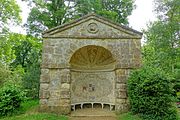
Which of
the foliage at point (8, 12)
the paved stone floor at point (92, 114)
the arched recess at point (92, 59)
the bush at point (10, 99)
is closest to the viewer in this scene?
the paved stone floor at point (92, 114)

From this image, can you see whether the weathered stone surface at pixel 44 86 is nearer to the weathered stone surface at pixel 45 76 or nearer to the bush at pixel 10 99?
the weathered stone surface at pixel 45 76

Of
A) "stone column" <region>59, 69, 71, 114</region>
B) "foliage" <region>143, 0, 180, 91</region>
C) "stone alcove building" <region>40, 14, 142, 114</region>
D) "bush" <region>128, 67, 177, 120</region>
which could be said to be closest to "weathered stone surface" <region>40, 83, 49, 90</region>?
"stone alcove building" <region>40, 14, 142, 114</region>

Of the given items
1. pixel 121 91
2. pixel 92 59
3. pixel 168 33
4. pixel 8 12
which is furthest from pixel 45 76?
pixel 168 33

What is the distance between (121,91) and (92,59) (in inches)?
115

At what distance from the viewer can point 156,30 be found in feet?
48.5

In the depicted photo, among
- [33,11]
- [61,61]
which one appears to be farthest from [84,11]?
[61,61]

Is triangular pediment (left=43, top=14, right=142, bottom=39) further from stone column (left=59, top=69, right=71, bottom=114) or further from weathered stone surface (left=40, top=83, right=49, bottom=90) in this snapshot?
weathered stone surface (left=40, top=83, right=49, bottom=90)

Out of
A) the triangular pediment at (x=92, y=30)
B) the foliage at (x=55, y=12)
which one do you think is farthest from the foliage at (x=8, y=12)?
the triangular pediment at (x=92, y=30)

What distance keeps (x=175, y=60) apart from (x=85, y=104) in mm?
8140

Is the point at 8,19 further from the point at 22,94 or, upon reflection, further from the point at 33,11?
the point at 22,94

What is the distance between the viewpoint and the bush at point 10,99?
952 centimetres

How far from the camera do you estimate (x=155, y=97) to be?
8617mm

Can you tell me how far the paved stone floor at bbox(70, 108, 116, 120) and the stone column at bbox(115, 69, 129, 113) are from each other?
0.55 metres

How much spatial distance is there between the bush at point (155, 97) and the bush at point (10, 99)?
5610mm
